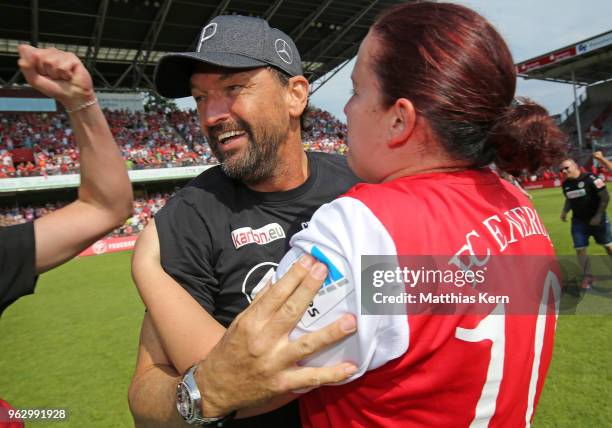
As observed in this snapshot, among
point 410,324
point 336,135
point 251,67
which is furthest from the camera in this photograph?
point 336,135

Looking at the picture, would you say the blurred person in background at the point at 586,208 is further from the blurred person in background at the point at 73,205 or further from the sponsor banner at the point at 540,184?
the sponsor banner at the point at 540,184

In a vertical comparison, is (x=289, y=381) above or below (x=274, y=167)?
below

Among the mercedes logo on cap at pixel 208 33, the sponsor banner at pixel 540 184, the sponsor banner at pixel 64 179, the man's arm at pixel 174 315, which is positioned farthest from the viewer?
the sponsor banner at pixel 540 184

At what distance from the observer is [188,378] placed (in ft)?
4.10

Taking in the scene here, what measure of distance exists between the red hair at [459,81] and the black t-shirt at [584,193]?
7452 millimetres

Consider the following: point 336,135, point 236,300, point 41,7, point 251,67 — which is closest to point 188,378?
point 236,300

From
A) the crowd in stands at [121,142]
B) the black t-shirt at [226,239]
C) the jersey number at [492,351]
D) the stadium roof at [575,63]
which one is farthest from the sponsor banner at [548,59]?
the jersey number at [492,351]

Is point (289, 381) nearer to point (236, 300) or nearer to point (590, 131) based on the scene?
point (236, 300)

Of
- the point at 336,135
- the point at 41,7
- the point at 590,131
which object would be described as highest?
the point at 41,7

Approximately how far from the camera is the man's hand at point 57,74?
1526 mm

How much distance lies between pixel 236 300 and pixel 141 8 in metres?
26.5

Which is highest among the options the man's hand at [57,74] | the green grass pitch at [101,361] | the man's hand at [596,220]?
the man's hand at [57,74]

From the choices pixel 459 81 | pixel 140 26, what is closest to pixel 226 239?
pixel 459 81

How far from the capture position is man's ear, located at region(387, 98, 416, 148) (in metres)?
1.15
